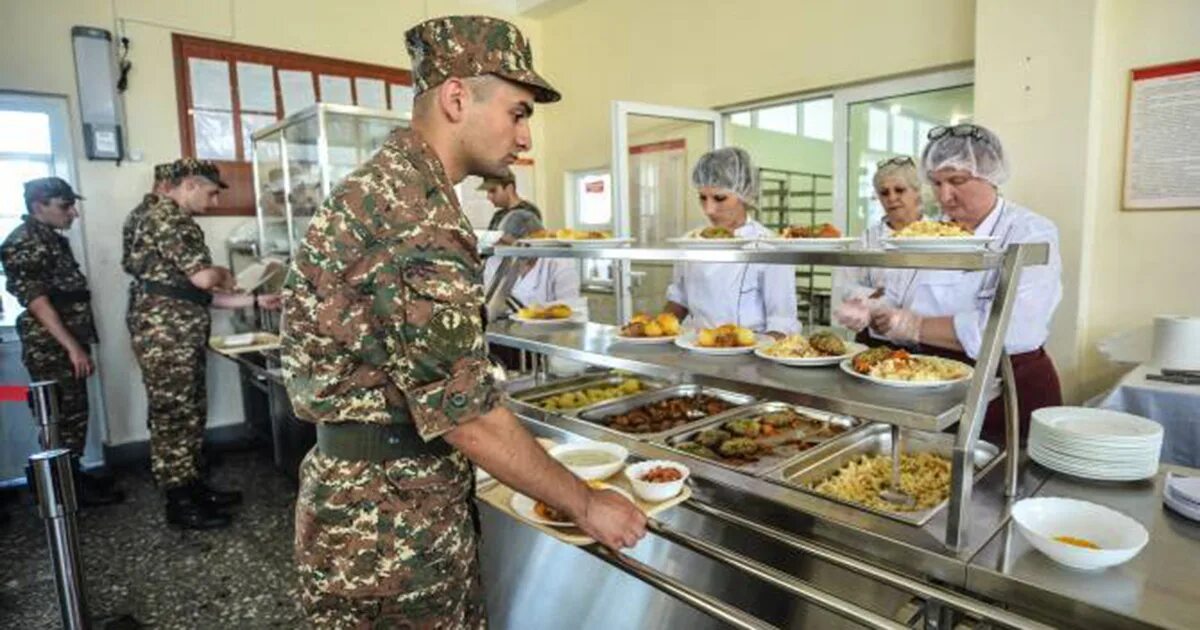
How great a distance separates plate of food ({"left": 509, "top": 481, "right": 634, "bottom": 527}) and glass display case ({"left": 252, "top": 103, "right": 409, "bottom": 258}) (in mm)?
3115

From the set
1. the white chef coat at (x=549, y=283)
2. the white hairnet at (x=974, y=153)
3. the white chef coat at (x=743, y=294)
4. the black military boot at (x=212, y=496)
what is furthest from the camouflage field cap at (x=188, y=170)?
the white hairnet at (x=974, y=153)

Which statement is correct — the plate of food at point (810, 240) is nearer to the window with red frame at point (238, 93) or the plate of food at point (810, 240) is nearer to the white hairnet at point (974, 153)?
the white hairnet at point (974, 153)

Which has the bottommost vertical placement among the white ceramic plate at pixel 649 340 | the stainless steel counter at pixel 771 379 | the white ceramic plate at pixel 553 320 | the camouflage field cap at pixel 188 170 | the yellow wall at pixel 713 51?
the stainless steel counter at pixel 771 379

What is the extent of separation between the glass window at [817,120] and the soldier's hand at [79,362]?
14.8 ft

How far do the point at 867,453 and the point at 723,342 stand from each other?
0.51 meters

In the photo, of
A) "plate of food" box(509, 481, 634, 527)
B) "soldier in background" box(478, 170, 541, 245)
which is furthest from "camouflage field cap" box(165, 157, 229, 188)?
"plate of food" box(509, 481, 634, 527)

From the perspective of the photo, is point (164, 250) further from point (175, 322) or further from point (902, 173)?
point (902, 173)

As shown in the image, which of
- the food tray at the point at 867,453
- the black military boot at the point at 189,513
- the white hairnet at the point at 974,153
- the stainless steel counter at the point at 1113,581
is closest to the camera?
the stainless steel counter at the point at 1113,581

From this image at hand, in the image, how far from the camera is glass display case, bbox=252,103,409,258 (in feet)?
13.2

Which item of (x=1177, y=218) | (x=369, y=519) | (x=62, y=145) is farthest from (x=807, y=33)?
(x=62, y=145)

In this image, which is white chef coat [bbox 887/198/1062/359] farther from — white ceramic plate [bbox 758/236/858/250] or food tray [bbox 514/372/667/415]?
food tray [bbox 514/372/667/415]

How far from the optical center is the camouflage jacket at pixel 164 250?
3.31 metres

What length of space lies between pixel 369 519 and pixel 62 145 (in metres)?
4.20

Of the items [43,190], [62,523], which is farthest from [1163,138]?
[43,190]
